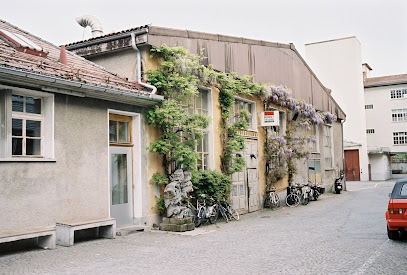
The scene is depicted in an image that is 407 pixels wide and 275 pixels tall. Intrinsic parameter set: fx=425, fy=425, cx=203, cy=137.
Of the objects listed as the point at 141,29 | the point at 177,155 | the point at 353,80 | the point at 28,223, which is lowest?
the point at 28,223

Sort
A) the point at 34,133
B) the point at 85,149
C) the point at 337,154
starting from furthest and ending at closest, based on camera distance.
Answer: the point at 337,154
the point at 85,149
the point at 34,133

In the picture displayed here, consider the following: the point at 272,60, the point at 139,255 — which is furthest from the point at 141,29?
the point at 272,60

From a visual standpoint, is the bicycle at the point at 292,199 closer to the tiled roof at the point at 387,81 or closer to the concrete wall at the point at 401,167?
the tiled roof at the point at 387,81

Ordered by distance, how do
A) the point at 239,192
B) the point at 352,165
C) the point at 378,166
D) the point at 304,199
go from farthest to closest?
the point at 378,166 < the point at 352,165 < the point at 304,199 < the point at 239,192

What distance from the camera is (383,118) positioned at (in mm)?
49688

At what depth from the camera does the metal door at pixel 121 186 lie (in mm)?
A: 11086

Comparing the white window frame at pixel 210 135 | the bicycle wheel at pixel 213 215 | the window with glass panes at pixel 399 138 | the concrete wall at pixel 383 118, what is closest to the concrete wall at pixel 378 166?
the concrete wall at pixel 383 118

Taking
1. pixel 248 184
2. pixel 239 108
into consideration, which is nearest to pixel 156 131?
pixel 239 108

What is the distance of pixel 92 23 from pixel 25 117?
7.94m

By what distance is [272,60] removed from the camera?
763 inches

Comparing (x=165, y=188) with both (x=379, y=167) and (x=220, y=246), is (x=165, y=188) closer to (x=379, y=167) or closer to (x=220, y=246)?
(x=220, y=246)

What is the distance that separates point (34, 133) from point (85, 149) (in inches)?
49.0

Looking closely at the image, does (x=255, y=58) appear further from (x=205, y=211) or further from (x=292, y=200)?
(x=205, y=211)

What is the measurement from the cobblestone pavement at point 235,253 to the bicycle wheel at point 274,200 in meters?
5.22
